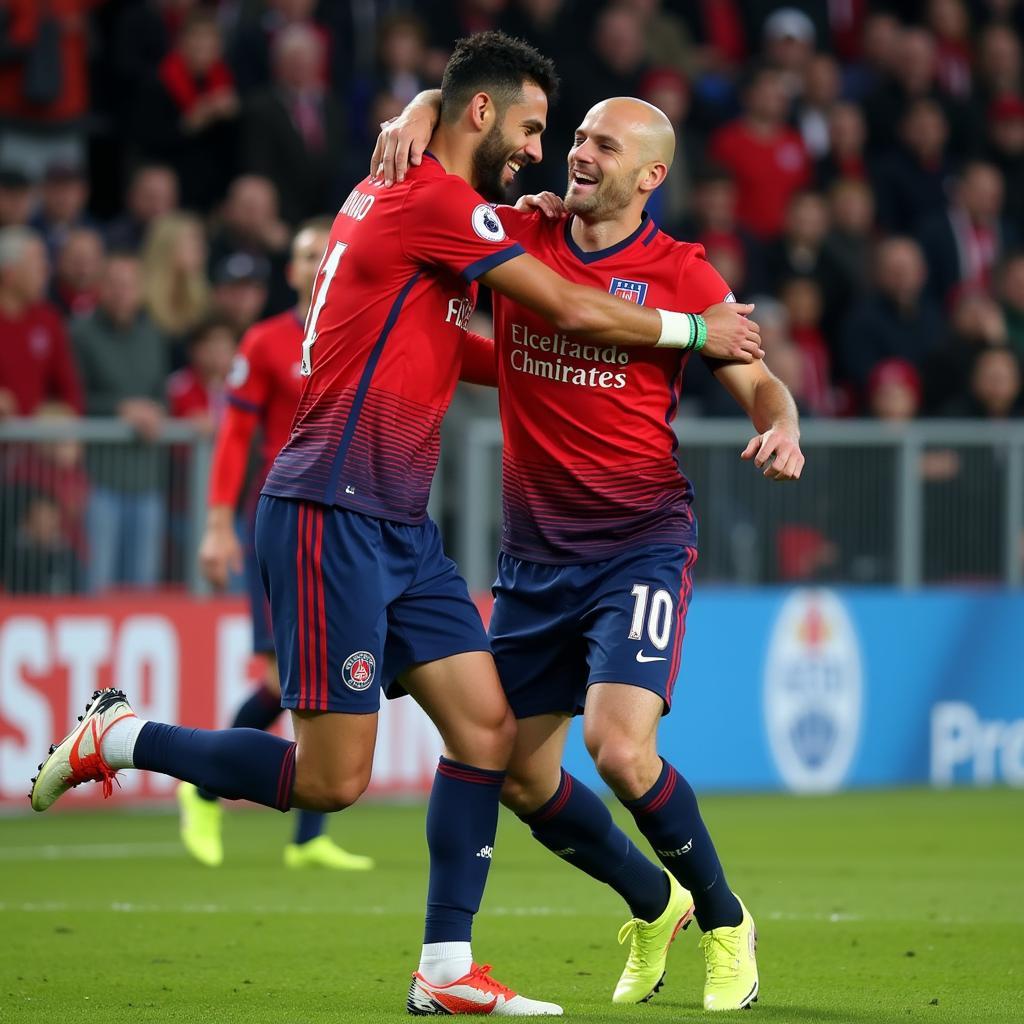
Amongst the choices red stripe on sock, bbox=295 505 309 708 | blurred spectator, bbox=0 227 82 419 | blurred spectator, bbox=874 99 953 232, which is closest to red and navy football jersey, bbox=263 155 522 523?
red stripe on sock, bbox=295 505 309 708

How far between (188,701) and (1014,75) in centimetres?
1055

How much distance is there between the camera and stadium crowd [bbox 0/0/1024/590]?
40.9 ft

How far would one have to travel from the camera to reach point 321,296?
627 cm

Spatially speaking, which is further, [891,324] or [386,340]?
[891,324]

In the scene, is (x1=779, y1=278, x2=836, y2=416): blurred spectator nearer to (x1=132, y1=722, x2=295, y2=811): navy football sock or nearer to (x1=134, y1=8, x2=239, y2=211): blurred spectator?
(x1=134, y1=8, x2=239, y2=211): blurred spectator

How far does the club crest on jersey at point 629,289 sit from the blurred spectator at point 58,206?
749cm

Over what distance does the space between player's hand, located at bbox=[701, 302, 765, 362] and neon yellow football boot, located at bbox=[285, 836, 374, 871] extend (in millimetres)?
4160

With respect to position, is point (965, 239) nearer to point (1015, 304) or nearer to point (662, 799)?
point (1015, 304)

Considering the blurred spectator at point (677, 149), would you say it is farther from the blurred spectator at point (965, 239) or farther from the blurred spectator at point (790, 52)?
the blurred spectator at point (965, 239)

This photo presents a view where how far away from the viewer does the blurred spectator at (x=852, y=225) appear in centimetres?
1683

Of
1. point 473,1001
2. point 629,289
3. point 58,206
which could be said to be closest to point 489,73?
point 629,289

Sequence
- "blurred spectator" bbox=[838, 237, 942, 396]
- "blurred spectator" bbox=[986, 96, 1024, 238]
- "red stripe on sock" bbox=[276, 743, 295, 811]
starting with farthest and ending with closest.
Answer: "blurred spectator" bbox=[986, 96, 1024, 238]
"blurred spectator" bbox=[838, 237, 942, 396]
"red stripe on sock" bbox=[276, 743, 295, 811]

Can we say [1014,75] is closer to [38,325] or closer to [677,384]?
[38,325]

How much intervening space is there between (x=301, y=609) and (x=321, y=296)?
888 millimetres
